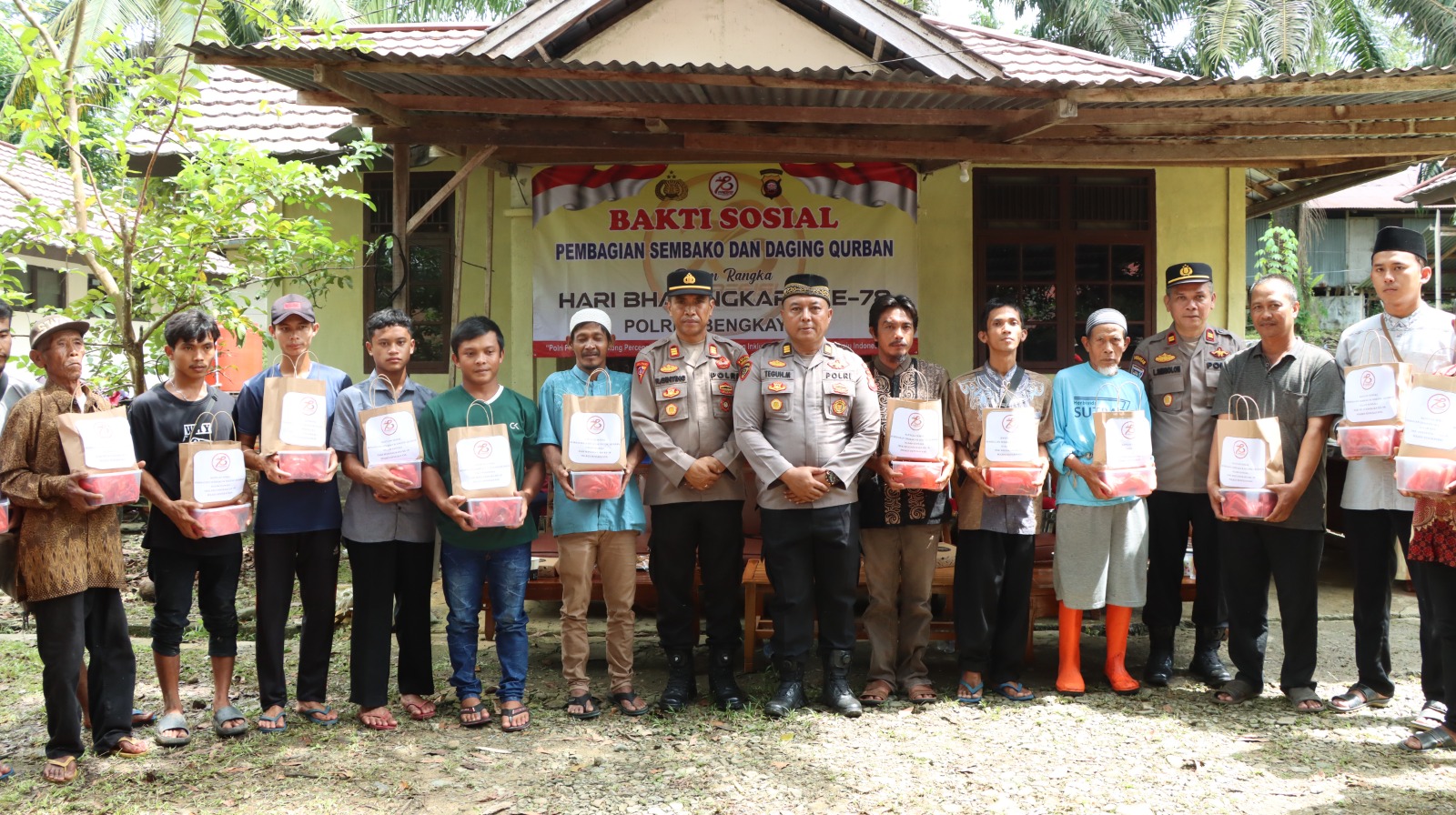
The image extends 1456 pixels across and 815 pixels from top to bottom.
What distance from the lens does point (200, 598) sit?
455 cm

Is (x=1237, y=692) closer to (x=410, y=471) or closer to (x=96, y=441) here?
(x=410, y=471)

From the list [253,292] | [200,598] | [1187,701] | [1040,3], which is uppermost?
[1040,3]

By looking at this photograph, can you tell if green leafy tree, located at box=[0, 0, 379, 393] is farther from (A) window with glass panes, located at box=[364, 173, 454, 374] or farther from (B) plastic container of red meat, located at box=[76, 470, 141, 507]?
Answer: (B) plastic container of red meat, located at box=[76, 470, 141, 507]

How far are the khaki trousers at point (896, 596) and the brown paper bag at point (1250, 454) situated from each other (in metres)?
1.28

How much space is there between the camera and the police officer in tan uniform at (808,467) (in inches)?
184

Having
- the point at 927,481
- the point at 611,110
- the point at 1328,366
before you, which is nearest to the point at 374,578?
the point at 927,481

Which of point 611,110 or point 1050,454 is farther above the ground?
point 611,110

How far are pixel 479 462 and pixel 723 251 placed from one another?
3.76 m

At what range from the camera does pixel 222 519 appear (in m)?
4.25

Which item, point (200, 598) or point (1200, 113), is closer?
point (200, 598)

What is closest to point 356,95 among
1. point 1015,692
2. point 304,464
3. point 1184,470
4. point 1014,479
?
point 304,464

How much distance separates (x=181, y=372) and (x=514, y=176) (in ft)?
13.7

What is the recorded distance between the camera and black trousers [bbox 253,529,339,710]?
4488mm

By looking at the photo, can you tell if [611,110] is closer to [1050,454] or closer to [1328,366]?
[1050,454]
